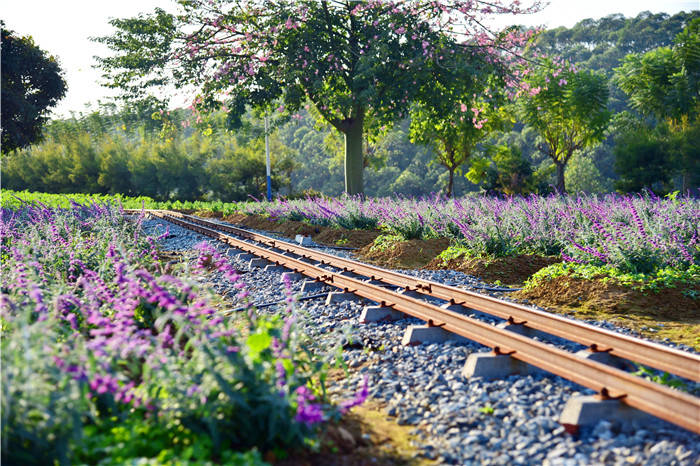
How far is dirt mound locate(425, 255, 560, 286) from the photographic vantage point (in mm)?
7950

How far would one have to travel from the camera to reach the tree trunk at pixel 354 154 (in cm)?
2167

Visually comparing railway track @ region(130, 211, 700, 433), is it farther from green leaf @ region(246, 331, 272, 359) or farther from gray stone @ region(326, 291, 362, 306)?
green leaf @ region(246, 331, 272, 359)

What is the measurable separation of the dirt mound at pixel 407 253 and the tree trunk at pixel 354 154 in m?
11.0

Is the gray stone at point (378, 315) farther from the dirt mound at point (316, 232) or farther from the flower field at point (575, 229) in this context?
the dirt mound at point (316, 232)

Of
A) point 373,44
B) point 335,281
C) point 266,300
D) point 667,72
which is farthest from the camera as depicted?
point 667,72

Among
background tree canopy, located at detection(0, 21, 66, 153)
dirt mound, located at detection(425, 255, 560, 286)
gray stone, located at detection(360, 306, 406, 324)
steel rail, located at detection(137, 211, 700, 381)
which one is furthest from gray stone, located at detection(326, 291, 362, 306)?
background tree canopy, located at detection(0, 21, 66, 153)

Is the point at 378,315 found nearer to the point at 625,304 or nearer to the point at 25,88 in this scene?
the point at 625,304

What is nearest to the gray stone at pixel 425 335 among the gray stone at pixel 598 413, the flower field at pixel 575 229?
the gray stone at pixel 598 413

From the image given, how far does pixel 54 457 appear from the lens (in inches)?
92.4

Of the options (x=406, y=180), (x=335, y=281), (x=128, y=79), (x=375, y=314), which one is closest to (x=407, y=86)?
(x=128, y=79)

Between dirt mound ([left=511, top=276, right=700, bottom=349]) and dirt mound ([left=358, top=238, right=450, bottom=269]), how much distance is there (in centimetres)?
322

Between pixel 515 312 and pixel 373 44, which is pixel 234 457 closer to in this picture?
pixel 515 312

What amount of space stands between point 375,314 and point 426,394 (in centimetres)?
183

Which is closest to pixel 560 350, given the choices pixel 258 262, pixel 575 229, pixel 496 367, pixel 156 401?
pixel 496 367
